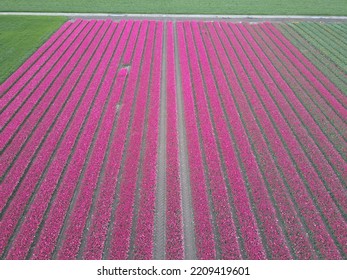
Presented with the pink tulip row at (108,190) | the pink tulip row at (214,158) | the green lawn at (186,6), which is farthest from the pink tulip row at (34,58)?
the pink tulip row at (214,158)

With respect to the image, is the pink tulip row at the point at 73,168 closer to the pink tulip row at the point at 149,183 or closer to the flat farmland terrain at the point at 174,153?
the flat farmland terrain at the point at 174,153

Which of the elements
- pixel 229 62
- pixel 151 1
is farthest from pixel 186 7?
pixel 229 62

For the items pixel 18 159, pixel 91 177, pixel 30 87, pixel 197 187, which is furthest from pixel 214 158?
pixel 30 87

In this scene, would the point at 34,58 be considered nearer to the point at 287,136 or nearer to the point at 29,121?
the point at 29,121

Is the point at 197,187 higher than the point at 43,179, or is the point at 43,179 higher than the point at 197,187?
the point at 43,179

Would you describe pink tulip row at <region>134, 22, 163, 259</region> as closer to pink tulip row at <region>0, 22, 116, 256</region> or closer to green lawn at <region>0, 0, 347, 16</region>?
pink tulip row at <region>0, 22, 116, 256</region>

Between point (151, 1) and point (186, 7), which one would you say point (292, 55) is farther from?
point (151, 1)
